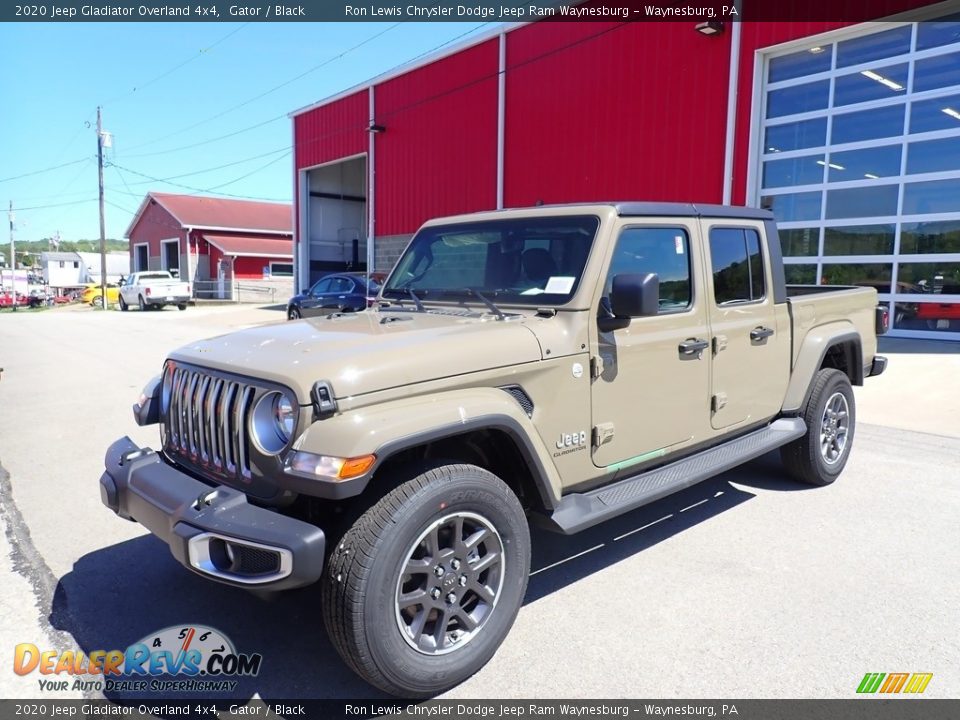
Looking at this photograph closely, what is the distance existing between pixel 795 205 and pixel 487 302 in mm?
11133

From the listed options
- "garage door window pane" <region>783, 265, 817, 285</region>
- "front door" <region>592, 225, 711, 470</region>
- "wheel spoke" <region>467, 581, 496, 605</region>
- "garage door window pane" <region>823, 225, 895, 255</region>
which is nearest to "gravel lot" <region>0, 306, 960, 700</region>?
"wheel spoke" <region>467, 581, 496, 605</region>

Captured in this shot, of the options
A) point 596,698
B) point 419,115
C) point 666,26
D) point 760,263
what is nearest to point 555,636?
point 596,698

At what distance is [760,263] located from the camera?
15.2 feet

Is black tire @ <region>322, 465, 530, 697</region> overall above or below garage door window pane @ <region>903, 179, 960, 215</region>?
below

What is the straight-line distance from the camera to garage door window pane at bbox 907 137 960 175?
434 inches

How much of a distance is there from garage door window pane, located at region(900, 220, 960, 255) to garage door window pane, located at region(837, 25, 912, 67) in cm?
285

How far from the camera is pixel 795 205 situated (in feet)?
42.2

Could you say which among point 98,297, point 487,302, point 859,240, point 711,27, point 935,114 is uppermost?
point 711,27

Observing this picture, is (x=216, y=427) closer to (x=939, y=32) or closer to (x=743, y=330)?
(x=743, y=330)

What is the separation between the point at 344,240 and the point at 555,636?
1128 inches

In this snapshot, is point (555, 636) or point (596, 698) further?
point (555, 636)

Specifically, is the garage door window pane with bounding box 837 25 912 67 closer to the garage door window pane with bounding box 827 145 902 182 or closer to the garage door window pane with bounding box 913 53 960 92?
the garage door window pane with bounding box 913 53 960 92

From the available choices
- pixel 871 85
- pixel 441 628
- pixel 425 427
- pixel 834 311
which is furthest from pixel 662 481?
pixel 871 85

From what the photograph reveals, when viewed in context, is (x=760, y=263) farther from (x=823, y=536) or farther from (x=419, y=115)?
(x=419, y=115)
